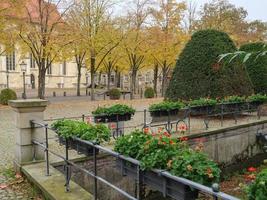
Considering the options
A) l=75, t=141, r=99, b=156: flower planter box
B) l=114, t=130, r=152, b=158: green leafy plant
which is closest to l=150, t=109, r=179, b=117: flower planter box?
l=75, t=141, r=99, b=156: flower planter box

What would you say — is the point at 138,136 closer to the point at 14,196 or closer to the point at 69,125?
the point at 69,125

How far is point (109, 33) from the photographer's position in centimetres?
2689

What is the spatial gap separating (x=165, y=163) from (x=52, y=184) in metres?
2.94

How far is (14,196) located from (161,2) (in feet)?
89.1

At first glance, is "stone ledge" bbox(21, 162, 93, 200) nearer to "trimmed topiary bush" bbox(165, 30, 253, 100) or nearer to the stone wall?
the stone wall

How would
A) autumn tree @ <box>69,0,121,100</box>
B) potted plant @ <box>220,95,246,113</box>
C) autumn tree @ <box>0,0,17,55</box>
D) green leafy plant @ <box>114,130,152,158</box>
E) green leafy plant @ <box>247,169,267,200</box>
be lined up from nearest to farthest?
green leafy plant @ <box>247,169,267,200</box> → green leafy plant @ <box>114,130,152,158</box> → potted plant @ <box>220,95,246,113</box> → autumn tree @ <box>0,0,17,55</box> → autumn tree @ <box>69,0,121,100</box>

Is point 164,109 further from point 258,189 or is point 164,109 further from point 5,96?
point 5,96

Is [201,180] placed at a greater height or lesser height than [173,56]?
lesser

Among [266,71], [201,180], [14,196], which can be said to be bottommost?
[14,196]

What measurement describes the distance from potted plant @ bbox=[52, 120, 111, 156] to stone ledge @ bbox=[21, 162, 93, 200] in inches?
25.5

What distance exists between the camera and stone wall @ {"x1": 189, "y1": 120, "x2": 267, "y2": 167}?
414 inches

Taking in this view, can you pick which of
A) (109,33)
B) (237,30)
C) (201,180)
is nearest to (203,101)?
(201,180)

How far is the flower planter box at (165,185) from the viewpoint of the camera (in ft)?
10.4

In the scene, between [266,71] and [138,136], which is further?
[266,71]
